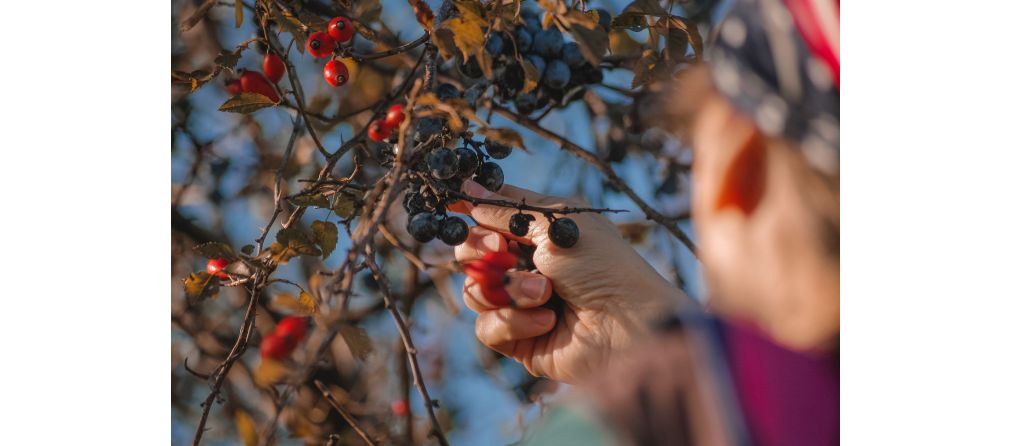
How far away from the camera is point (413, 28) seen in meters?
1.37

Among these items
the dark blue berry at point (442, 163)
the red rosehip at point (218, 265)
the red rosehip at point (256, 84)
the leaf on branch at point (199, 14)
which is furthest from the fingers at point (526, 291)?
the leaf on branch at point (199, 14)

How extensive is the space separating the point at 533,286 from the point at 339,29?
0.46m

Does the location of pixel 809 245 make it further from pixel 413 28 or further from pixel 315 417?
pixel 315 417

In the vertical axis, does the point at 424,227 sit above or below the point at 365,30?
below

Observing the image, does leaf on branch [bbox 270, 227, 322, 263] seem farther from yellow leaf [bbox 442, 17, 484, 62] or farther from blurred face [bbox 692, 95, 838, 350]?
blurred face [bbox 692, 95, 838, 350]

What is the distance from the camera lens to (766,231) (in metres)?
1.06

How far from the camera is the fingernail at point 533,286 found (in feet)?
3.95

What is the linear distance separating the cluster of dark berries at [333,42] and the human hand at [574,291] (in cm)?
25

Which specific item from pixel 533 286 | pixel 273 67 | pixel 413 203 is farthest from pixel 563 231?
pixel 273 67

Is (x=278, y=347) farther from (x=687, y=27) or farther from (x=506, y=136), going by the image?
(x=687, y=27)
